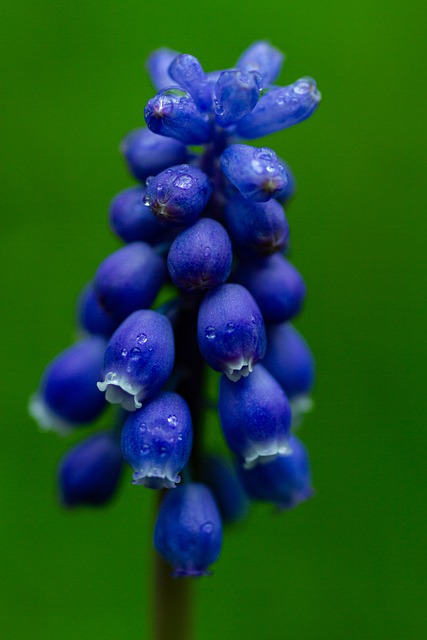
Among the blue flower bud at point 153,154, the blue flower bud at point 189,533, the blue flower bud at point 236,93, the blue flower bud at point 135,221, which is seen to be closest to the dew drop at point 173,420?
the blue flower bud at point 189,533

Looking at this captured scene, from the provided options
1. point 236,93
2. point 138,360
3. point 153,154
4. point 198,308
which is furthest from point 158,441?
point 236,93

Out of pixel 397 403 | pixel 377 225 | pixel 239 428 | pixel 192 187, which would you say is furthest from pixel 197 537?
pixel 377 225

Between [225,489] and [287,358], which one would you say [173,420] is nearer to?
[287,358]

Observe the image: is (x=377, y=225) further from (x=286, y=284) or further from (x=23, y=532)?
(x=286, y=284)

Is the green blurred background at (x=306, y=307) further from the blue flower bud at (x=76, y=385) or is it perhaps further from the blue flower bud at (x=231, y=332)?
the blue flower bud at (x=231, y=332)

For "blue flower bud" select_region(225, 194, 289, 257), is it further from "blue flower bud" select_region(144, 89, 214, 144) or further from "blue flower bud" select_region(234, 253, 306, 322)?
"blue flower bud" select_region(144, 89, 214, 144)

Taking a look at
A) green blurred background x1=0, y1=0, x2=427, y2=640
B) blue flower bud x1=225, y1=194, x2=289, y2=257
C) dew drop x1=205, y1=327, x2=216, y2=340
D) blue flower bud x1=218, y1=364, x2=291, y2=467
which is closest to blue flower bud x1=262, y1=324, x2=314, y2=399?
blue flower bud x1=218, y1=364, x2=291, y2=467
